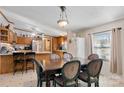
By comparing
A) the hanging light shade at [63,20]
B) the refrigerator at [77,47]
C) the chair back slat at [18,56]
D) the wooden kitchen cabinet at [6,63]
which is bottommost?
the wooden kitchen cabinet at [6,63]

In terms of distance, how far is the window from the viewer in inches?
131

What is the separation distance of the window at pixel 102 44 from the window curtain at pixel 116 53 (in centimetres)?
12

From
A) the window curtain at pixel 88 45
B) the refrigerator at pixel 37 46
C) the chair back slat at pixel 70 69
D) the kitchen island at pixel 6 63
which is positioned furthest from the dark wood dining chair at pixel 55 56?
the chair back slat at pixel 70 69

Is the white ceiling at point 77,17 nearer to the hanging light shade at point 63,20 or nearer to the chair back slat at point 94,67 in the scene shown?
the hanging light shade at point 63,20

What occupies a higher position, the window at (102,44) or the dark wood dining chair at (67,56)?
the window at (102,44)

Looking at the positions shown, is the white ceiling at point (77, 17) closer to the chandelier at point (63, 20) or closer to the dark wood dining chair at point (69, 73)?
the chandelier at point (63, 20)

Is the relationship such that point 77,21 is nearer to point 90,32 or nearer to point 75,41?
point 90,32

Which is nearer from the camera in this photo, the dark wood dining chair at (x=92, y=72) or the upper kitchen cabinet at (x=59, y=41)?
the dark wood dining chair at (x=92, y=72)

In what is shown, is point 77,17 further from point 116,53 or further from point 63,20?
point 116,53

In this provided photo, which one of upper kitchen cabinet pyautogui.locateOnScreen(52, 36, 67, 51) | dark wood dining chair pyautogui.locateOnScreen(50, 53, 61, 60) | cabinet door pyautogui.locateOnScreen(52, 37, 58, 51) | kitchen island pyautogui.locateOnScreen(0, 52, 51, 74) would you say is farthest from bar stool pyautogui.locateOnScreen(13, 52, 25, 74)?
upper kitchen cabinet pyautogui.locateOnScreen(52, 36, 67, 51)

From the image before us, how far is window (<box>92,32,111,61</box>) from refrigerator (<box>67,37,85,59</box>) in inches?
17.1

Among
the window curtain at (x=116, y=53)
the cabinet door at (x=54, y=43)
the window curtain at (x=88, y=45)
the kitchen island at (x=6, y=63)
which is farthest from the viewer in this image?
the kitchen island at (x=6, y=63)

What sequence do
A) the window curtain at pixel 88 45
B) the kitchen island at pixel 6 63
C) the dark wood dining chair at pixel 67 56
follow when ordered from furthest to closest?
the kitchen island at pixel 6 63 < the dark wood dining chair at pixel 67 56 < the window curtain at pixel 88 45

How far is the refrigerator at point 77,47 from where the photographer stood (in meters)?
3.72
